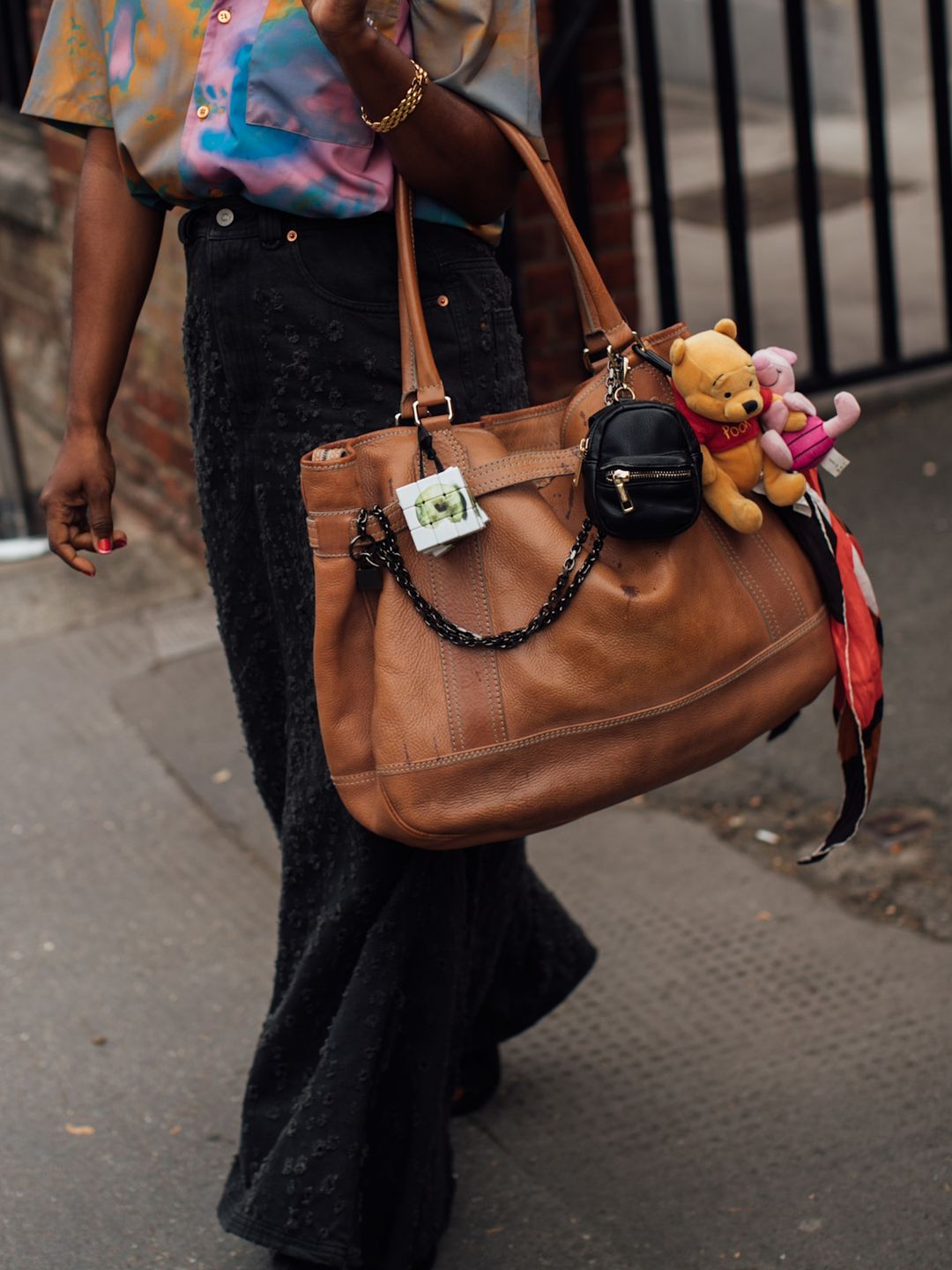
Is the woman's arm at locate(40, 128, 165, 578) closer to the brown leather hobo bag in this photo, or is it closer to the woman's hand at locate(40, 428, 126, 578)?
the woman's hand at locate(40, 428, 126, 578)

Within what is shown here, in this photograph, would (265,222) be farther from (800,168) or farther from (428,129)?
(800,168)

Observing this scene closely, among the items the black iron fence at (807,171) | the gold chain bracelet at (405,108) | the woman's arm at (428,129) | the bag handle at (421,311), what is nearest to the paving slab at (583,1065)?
the bag handle at (421,311)

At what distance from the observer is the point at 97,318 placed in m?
2.32

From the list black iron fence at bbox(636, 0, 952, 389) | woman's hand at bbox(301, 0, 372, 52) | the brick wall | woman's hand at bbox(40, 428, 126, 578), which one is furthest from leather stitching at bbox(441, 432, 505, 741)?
black iron fence at bbox(636, 0, 952, 389)

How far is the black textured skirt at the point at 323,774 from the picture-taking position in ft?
7.02

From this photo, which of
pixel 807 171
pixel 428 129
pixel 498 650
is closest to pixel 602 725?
pixel 498 650

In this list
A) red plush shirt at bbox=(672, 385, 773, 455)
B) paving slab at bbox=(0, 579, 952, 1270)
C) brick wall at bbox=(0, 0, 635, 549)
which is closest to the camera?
red plush shirt at bbox=(672, 385, 773, 455)

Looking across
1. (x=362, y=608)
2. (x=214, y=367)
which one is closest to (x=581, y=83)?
(x=214, y=367)

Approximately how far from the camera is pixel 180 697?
4.56 m

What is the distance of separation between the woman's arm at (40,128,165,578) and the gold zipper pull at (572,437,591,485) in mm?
705

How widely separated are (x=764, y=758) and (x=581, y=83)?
2.09m

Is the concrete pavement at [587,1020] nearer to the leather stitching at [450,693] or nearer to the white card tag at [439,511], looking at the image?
the leather stitching at [450,693]

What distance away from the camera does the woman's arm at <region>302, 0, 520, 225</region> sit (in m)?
1.89

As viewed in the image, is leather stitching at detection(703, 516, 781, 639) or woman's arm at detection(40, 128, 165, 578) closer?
leather stitching at detection(703, 516, 781, 639)
